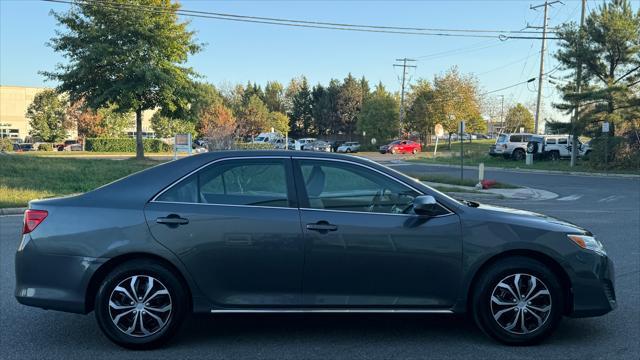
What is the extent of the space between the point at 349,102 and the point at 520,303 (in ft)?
260

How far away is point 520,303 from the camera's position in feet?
13.8

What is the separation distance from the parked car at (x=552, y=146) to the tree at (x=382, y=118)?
31631 mm

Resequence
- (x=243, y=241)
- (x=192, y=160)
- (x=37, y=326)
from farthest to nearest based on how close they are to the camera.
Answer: (x=37, y=326) < (x=192, y=160) < (x=243, y=241)

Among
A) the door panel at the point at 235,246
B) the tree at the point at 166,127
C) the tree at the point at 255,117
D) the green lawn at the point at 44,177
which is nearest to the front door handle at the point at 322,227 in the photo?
the door panel at the point at 235,246

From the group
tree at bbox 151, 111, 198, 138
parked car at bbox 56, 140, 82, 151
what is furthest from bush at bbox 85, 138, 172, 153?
tree at bbox 151, 111, 198, 138

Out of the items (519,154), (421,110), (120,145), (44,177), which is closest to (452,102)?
(421,110)

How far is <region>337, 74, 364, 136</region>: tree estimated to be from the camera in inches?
3233

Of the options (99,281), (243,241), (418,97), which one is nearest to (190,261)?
(243,241)

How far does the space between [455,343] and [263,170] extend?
83.9 inches

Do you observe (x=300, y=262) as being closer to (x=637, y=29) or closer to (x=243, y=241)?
(x=243, y=241)

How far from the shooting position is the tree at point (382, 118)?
224 ft

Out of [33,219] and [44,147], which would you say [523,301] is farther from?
[44,147]

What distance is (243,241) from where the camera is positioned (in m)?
4.05

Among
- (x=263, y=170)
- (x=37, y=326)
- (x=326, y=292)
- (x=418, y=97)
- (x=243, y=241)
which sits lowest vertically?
(x=37, y=326)
